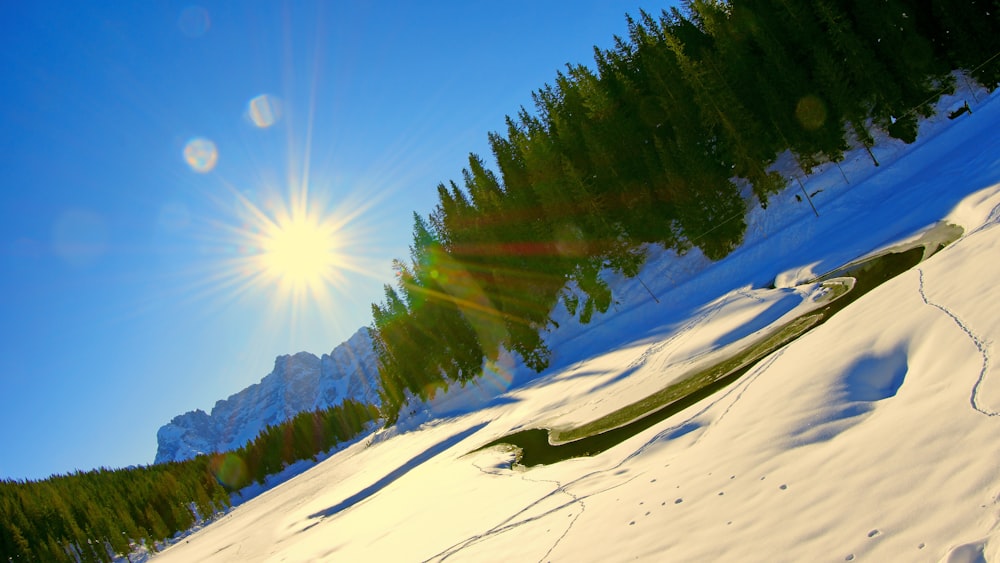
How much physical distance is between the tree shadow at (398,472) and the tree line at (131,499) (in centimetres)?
7106

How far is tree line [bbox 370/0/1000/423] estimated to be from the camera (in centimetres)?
4719

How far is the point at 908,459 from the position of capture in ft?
20.2

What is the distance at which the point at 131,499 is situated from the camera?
90.2m

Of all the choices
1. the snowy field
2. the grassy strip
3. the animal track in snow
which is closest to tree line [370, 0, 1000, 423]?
the snowy field

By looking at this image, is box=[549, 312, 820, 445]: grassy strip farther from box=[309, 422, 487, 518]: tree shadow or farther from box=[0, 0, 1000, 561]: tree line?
box=[0, 0, 1000, 561]: tree line

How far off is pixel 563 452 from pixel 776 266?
87.3ft

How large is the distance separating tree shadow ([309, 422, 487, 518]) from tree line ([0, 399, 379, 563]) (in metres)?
71.1

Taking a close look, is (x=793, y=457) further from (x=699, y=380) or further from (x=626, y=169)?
(x=626, y=169)

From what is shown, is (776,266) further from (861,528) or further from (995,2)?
(861,528)

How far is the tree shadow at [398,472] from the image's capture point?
33875mm

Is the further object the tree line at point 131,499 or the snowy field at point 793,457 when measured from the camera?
the tree line at point 131,499

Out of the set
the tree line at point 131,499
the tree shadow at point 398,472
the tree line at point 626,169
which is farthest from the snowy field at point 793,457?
the tree line at point 131,499

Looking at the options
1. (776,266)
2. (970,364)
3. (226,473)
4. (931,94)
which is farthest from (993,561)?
(226,473)

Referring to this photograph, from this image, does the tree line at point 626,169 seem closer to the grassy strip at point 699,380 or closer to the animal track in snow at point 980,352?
the grassy strip at point 699,380
